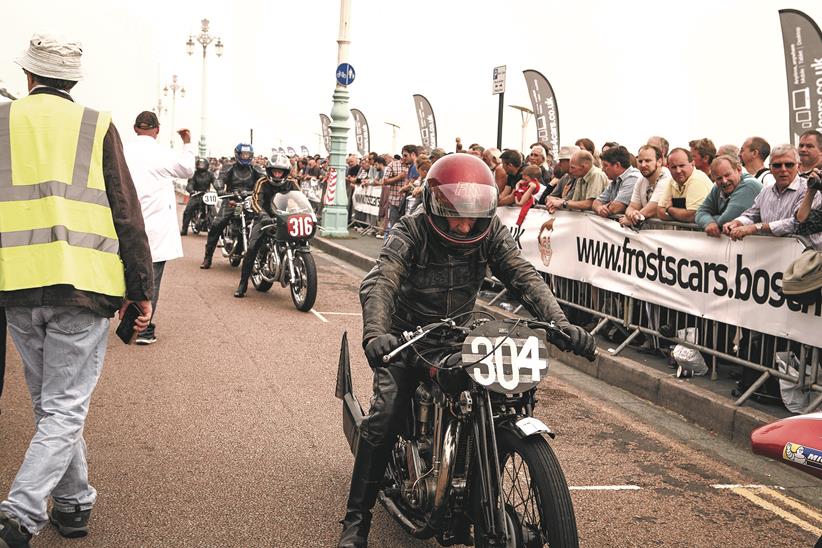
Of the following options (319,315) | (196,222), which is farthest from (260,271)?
(196,222)

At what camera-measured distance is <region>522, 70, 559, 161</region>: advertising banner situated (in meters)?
22.3

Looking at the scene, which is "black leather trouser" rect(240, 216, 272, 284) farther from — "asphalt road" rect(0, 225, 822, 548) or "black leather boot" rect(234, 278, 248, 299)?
"asphalt road" rect(0, 225, 822, 548)

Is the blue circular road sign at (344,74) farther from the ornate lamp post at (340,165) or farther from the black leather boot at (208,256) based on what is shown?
the black leather boot at (208,256)

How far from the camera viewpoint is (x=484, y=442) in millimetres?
3361

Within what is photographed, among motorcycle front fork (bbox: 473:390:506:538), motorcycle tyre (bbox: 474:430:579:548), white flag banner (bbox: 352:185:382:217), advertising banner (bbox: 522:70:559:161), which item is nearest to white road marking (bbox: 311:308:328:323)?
motorcycle front fork (bbox: 473:390:506:538)

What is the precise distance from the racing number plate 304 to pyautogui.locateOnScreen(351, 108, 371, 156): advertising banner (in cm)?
3768

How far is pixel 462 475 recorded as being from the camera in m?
3.64

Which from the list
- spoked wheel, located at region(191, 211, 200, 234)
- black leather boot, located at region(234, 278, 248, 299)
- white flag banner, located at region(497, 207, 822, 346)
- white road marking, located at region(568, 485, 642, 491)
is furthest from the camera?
spoked wheel, located at region(191, 211, 200, 234)

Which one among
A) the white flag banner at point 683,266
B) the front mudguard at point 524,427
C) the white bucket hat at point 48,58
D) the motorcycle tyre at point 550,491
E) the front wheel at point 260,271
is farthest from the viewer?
the front wheel at point 260,271

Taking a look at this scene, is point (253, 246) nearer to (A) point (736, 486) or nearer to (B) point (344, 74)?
(A) point (736, 486)

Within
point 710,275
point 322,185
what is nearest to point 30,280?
point 710,275

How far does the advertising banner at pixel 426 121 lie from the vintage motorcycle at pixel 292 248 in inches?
721

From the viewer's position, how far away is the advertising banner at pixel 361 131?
40.5 m

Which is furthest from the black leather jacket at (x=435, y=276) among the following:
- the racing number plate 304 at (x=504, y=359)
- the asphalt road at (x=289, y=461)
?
the asphalt road at (x=289, y=461)
